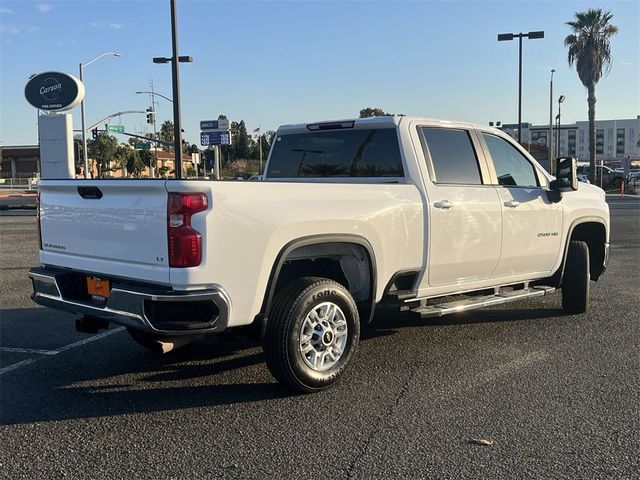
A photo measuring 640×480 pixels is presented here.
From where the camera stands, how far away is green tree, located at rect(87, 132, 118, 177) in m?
69.0

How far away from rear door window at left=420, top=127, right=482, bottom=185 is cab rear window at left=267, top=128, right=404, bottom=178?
0.34m

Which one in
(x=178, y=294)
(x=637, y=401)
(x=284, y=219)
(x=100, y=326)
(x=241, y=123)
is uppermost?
(x=241, y=123)

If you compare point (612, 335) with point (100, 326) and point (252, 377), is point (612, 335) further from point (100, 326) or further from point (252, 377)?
point (100, 326)

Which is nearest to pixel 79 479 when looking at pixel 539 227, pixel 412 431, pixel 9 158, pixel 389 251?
pixel 412 431

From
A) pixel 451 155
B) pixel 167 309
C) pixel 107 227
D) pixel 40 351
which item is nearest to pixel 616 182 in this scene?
pixel 451 155

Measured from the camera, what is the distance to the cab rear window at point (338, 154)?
18.3 ft

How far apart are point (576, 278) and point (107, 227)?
506cm

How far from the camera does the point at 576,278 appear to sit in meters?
6.93

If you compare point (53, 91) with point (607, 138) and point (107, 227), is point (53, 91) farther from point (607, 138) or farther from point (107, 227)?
point (607, 138)

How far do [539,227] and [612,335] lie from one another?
1.26 m

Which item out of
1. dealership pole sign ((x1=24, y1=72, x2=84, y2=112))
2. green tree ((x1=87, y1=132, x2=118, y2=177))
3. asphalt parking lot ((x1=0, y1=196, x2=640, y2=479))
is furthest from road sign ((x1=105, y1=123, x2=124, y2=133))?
asphalt parking lot ((x1=0, y1=196, x2=640, y2=479))

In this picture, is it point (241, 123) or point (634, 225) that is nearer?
point (634, 225)

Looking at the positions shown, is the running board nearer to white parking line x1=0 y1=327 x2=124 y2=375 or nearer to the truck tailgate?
the truck tailgate

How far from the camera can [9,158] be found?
82375 mm
